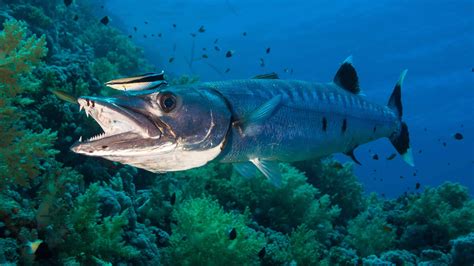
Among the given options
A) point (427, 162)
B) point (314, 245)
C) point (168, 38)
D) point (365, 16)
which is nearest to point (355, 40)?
point (365, 16)

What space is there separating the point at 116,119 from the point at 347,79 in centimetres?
306

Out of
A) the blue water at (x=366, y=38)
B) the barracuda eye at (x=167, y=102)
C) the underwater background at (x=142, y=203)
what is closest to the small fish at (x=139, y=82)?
the barracuda eye at (x=167, y=102)

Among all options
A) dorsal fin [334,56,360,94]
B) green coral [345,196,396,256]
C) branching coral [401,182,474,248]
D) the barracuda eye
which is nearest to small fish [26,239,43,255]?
the barracuda eye

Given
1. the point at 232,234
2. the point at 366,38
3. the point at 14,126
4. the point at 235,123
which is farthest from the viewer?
the point at 366,38

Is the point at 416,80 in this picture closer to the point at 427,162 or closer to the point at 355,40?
the point at 355,40

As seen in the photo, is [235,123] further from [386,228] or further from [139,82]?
[386,228]

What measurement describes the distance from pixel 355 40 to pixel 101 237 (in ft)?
174

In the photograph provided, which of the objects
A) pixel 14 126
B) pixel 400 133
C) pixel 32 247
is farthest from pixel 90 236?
pixel 400 133

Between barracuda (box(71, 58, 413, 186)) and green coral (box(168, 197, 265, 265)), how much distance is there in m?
1.82

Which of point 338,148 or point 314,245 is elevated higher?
point 338,148

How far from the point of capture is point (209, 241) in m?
4.93

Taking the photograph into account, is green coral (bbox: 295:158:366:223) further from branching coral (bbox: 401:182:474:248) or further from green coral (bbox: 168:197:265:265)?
green coral (bbox: 168:197:265:265)

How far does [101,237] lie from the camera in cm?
407

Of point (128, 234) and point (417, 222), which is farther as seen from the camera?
point (417, 222)
